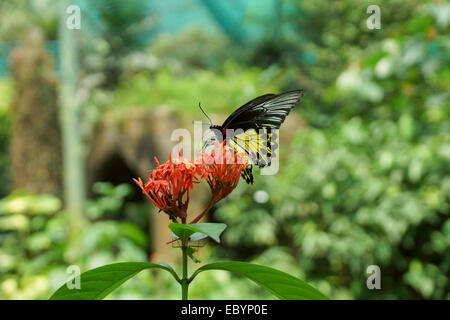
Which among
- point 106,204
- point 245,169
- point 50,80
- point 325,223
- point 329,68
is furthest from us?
point 329,68

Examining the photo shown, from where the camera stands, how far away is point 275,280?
0.31m

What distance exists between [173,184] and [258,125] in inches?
4.5

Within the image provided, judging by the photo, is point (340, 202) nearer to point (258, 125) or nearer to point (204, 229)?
point (258, 125)

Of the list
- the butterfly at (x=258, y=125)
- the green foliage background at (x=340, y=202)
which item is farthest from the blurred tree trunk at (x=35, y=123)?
the butterfly at (x=258, y=125)

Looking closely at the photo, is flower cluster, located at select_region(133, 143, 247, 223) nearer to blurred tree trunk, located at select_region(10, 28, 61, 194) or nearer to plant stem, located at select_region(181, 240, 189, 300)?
plant stem, located at select_region(181, 240, 189, 300)

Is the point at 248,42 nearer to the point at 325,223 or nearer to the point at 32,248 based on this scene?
the point at 325,223

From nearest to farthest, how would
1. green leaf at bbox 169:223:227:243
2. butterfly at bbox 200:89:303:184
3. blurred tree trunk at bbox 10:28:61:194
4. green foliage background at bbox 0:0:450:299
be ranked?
green leaf at bbox 169:223:227:243 → butterfly at bbox 200:89:303:184 → green foliage background at bbox 0:0:450:299 → blurred tree trunk at bbox 10:28:61:194

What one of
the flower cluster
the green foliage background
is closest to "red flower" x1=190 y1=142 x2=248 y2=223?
the flower cluster

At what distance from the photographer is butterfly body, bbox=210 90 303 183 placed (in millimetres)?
356

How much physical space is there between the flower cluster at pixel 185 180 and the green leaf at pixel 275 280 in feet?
0.14

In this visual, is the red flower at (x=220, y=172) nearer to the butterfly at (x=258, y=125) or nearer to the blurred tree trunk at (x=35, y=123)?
the butterfly at (x=258, y=125)

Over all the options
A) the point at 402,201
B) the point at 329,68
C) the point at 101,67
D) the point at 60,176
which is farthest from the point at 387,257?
the point at 101,67

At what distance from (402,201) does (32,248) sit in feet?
5.22

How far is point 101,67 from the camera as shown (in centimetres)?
312
